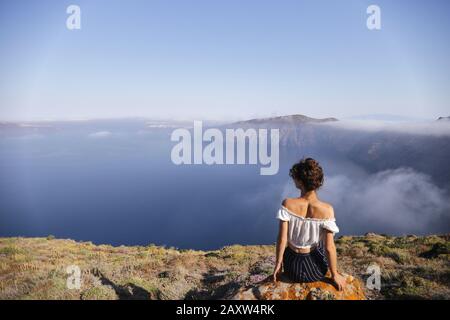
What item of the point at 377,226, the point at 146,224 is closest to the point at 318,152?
the point at 377,226

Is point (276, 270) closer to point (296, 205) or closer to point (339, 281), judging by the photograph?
point (339, 281)

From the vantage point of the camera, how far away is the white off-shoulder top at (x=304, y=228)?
4680 millimetres

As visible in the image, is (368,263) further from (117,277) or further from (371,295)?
(117,277)

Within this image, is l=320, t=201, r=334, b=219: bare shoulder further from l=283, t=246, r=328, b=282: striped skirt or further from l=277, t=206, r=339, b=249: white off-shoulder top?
l=283, t=246, r=328, b=282: striped skirt

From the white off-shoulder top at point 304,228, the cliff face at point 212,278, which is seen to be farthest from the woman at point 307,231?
the cliff face at point 212,278

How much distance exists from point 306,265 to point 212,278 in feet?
19.6

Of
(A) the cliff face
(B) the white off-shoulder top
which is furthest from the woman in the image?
(A) the cliff face

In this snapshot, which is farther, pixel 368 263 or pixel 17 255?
pixel 17 255

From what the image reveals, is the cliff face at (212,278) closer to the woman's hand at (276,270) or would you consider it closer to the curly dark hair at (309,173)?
the woman's hand at (276,270)

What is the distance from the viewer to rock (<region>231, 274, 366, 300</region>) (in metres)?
4.80
